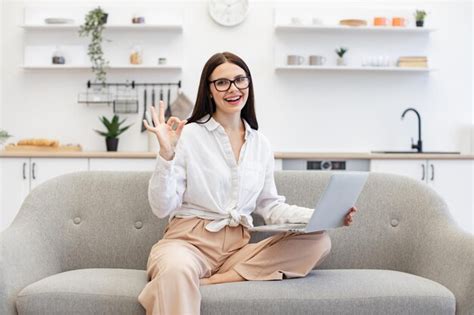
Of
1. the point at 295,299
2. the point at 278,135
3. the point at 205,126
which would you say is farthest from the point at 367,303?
the point at 278,135

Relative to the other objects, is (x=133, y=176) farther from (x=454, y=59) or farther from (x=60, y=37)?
(x=454, y=59)

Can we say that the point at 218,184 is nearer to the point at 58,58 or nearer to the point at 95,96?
the point at 95,96

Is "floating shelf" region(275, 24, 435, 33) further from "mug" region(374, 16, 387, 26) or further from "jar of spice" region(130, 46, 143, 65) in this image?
"jar of spice" region(130, 46, 143, 65)

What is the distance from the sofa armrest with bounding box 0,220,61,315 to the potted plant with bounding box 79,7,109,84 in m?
2.74

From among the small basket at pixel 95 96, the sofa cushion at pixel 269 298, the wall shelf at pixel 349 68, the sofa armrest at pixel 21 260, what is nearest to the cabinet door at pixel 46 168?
the small basket at pixel 95 96

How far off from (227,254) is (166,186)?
Result: 0.37 meters

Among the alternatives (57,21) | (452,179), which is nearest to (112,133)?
(57,21)

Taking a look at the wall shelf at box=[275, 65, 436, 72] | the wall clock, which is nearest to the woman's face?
the wall shelf at box=[275, 65, 436, 72]

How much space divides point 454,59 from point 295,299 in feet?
12.5

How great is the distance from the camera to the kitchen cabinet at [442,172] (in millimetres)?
4699

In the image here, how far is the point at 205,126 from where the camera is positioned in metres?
2.59

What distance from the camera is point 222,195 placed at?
8.19 feet

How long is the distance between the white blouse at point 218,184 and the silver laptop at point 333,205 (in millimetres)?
155

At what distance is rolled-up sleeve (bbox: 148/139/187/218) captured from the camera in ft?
7.55
